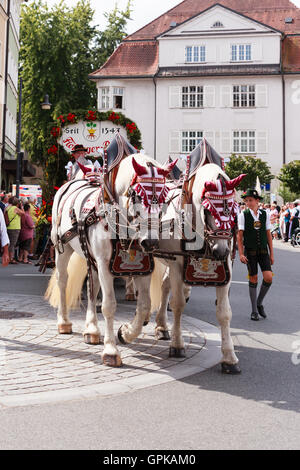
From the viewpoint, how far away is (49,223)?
10.5m

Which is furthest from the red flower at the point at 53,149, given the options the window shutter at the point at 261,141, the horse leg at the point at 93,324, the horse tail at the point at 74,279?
the window shutter at the point at 261,141

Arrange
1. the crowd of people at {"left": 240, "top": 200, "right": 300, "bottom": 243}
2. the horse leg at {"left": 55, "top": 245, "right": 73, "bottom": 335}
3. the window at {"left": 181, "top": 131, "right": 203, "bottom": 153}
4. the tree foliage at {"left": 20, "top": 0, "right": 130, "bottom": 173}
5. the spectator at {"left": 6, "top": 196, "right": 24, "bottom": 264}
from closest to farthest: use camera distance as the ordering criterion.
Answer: the horse leg at {"left": 55, "top": 245, "right": 73, "bottom": 335} → the spectator at {"left": 6, "top": 196, "right": 24, "bottom": 264} → the crowd of people at {"left": 240, "top": 200, "right": 300, "bottom": 243} → the tree foliage at {"left": 20, "top": 0, "right": 130, "bottom": 173} → the window at {"left": 181, "top": 131, "right": 203, "bottom": 153}

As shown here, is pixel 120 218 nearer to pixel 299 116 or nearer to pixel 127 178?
pixel 127 178

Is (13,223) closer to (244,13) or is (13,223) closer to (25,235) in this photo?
(25,235)

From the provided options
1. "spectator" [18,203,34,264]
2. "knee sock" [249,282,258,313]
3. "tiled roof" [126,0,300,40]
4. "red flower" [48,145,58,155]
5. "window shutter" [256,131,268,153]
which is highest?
"tiled roof" [126,0,300,40]

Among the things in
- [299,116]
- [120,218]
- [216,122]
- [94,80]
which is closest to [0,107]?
[94,80]

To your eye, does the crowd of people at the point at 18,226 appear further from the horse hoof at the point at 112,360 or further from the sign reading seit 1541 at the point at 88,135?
the horse hoof at the point at 112,360

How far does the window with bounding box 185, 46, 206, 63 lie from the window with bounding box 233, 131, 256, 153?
610 cm

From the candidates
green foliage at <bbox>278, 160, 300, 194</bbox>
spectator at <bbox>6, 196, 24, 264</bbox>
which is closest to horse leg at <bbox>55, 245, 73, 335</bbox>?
spectator at <bbox>6, 196, 24, 264</bbox>

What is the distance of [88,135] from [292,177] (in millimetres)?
25685

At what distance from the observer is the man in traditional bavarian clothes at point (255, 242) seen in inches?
337

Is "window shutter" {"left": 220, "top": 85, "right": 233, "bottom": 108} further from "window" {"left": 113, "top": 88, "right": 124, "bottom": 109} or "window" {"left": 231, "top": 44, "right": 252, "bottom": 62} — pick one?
"window" {"left": 113, "top": 88, "right": 124, "bottom": 109}

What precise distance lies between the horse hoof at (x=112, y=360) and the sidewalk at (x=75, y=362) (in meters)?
0.06

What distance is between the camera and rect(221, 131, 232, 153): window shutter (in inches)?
1667
